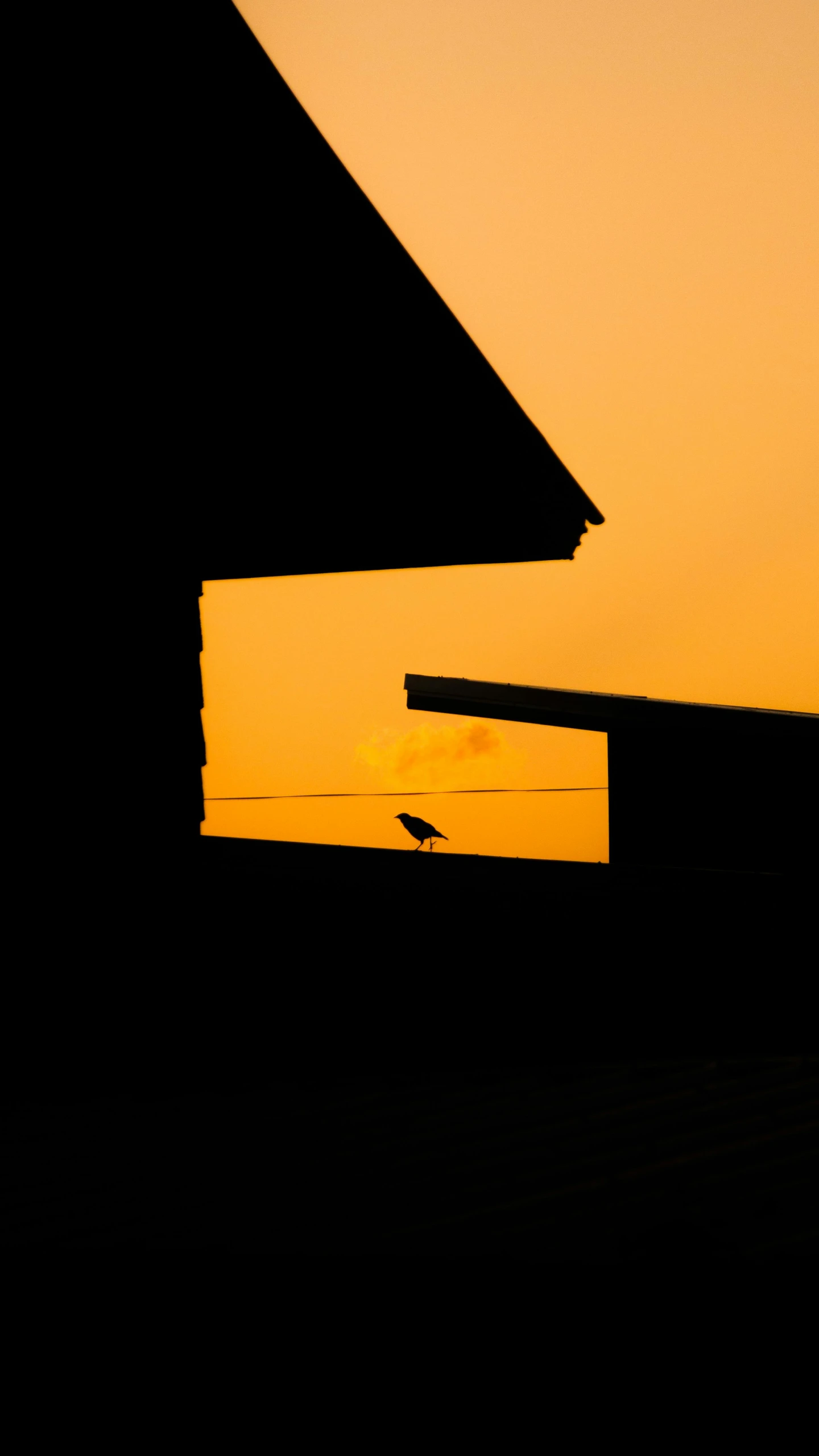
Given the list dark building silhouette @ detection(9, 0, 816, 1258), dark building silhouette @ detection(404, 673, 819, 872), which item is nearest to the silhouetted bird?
dark building silhouette @ detection(404, 673, 819, 872)

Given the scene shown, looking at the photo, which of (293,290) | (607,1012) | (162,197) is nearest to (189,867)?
(293,290)

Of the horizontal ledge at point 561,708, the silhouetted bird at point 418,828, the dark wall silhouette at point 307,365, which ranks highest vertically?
the dark wall silhouette at point 307,365

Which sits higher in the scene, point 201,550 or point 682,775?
point 201,550

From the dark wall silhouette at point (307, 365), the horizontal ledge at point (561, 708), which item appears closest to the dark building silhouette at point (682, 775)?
the horizontal ledge at point (561, 708)

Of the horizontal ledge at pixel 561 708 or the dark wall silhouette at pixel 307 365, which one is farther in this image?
the horizontal ledge at pixel 561 708

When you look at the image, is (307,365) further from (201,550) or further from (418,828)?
(418,828)

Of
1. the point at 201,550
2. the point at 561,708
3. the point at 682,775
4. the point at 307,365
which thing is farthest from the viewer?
the point at 682,775

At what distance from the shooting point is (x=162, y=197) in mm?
3713

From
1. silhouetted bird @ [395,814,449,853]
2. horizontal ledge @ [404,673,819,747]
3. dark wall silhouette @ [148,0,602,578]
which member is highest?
dark wall silhouette @ [148,0,602,578]

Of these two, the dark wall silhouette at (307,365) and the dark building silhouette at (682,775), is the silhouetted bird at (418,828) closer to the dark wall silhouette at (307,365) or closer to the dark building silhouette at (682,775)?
the dark building silhouette at (682,775)

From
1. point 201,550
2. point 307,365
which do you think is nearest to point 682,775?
point 201,550

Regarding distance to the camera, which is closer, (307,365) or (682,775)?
(307,365)

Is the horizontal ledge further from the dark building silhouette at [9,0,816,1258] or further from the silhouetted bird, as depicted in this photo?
the dark building silhouette at [9,0,816,1258]

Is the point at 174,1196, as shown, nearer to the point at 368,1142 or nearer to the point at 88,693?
the point at 368,1142
